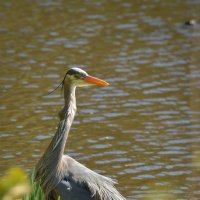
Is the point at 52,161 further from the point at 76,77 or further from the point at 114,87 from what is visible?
the point at 114,87

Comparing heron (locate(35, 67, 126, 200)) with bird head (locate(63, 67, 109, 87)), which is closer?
heron (locate(35, 67, 126, 200))

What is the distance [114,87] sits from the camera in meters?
11.7

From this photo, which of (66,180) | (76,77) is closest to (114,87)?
(76,77)

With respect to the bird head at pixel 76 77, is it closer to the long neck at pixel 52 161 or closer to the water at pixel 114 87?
the long neck at pixel 52 161

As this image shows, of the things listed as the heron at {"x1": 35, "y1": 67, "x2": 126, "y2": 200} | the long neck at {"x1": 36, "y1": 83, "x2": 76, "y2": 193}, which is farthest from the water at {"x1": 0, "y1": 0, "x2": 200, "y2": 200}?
the long neck at {"x1": 36, "y1": 83, "x2": 76, "y2": 193}

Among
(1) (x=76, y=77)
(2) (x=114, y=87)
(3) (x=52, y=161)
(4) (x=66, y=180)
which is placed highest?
(1) (x=76, y=77)

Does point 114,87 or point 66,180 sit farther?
point 114,87

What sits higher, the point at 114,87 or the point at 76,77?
the point at 76,77

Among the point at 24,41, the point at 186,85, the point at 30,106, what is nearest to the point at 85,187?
the point at 30,106

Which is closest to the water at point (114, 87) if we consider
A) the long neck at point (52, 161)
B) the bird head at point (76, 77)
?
the long neck at point (52, 161)

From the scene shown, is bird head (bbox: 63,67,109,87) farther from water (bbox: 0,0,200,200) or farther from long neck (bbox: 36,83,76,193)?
water (bbox: 0,0,200,200)

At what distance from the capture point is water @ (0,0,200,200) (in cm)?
862

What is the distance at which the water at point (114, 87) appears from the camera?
28.3 feet

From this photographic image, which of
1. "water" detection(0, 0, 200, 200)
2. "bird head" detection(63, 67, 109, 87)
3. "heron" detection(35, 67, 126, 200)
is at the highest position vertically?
"bird head" detection(63, 67, 109, 87)
